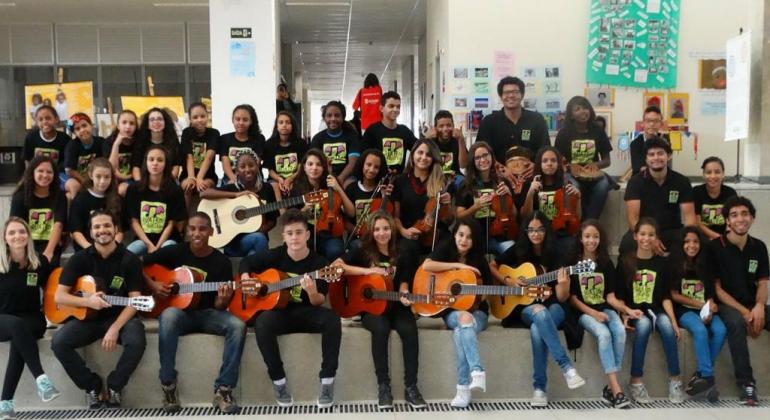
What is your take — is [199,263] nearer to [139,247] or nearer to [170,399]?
[139,247]

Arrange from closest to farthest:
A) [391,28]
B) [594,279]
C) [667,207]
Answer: [594,279], [667,207], [391,28]

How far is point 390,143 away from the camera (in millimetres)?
5801

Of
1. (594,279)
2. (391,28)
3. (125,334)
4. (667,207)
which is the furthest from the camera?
(391,28)

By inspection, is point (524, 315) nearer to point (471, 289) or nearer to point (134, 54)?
point (471, 289)

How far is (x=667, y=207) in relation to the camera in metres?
5.12

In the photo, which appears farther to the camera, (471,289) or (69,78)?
(69,78)

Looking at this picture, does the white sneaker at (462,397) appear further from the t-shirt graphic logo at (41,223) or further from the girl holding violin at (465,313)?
the t-shirt graphic logo at (41,223)

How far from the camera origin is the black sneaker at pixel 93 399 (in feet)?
13.4

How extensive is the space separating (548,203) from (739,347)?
1.49 m

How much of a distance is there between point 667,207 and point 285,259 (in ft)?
8.65

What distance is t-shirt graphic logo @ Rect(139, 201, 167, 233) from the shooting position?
16.3ft

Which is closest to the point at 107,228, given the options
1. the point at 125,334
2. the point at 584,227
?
the point at 125,334

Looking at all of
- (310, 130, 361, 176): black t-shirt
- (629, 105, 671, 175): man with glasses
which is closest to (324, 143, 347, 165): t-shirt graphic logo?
(310, 130, 361, 176): black t-shirt

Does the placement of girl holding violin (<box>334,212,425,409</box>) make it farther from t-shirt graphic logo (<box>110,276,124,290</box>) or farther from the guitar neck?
t-shirt graphic logo (<box>110,276,124,290</box>)
